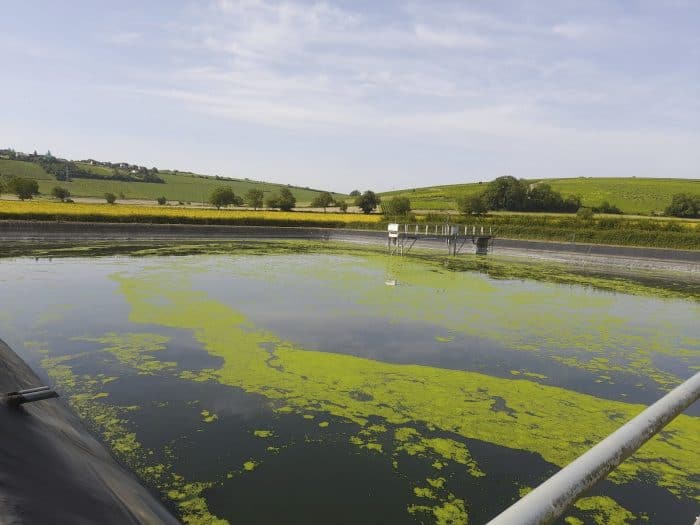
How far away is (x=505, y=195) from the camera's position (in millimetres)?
70750

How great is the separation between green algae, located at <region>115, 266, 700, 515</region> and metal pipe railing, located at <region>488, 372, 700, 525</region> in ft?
12.3

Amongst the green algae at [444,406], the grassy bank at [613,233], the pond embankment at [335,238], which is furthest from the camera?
the grassy bank at [613,233]

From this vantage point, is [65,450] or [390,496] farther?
[390,496]

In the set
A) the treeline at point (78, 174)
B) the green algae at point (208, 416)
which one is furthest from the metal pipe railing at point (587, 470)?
the treeline at point (78, 174)

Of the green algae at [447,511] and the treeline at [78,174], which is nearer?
the green algae at [447,511]

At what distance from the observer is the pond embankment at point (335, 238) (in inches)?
1168

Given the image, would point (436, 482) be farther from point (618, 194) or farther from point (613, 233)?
point (618, 194)

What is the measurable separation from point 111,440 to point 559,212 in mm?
75394

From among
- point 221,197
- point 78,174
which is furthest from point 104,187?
point 221,197

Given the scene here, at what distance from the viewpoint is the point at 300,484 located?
499cm

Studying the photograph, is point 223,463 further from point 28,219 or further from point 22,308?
point 28,219

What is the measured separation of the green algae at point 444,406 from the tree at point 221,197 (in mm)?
64021

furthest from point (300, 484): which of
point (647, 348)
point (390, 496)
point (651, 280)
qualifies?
point (651, 280)

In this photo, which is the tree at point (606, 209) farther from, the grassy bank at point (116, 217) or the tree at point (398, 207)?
the grassy bank at point (116, 217)
